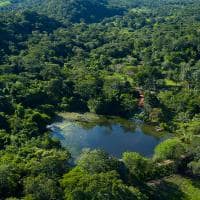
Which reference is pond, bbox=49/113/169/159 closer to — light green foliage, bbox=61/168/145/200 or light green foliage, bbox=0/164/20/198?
light green foliage, bbox=0/164/20/198

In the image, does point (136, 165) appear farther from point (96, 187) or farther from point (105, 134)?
→ point (105, 134)

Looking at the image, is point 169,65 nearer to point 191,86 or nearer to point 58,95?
point 191,86

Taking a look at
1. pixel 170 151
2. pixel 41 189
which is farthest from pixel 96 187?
pixel 170 151

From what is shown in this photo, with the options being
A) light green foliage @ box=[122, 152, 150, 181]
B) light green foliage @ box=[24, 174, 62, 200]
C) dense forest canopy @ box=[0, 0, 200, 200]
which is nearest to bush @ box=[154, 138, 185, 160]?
dense forest canopy @ box=[0, 0, 200, 200]

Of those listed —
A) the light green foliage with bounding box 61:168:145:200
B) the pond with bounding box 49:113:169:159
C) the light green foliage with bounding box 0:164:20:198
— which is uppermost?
the light green foliage with bounding box 61:168:145:200

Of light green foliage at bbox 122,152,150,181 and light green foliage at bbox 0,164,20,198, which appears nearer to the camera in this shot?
light green foliage at bbox 0,164,20,198
